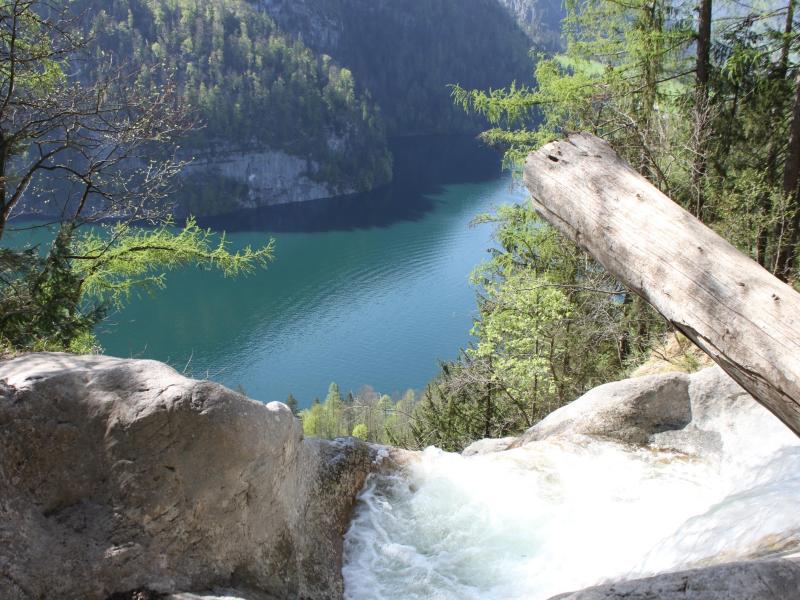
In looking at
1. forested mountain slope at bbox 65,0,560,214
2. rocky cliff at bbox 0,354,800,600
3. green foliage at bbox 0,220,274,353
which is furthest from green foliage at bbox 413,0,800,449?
forested mountain slope at bbox 65,0,560,214

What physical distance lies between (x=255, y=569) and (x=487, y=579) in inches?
60.8

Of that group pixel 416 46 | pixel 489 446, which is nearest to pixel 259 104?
pixel 416 46

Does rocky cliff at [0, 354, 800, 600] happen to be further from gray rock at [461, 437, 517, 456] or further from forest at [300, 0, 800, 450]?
forest at [300, 0, 800, 450]

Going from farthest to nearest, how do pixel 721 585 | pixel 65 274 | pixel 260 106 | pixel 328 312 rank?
pixel 260 106 → pixel 328 312 → pixel 65 274 → pixel 721 585

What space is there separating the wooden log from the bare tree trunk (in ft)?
16.5

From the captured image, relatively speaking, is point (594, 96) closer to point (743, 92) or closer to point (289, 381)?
point (743, 92)

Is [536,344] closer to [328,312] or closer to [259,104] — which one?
[328,312]

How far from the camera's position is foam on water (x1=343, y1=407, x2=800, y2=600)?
4156 millimetres

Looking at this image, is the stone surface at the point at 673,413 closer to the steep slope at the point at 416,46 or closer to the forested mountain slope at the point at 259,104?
the forested mountain slope at the point at 259,104

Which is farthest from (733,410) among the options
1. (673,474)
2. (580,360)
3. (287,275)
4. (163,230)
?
(287,275)

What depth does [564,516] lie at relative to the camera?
5117 mm

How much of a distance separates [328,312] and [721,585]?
45.2m

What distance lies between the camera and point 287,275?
57.4m

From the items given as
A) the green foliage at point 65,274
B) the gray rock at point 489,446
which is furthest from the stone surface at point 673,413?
the green foliage at point 65,274
